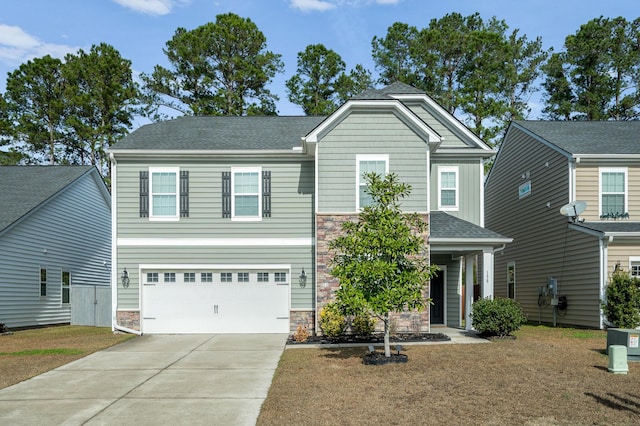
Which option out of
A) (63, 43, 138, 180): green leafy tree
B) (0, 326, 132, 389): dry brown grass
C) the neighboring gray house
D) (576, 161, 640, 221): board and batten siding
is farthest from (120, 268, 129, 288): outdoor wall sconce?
(63, 43, 138, 180): green leafy tree

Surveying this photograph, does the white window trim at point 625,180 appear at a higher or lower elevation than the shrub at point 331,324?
higher

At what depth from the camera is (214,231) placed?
18.6 m

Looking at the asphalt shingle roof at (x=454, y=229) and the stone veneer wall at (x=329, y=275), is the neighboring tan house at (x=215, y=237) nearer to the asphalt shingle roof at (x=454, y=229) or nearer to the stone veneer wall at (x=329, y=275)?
the asphalt shingle roof at (x=454, y=229)

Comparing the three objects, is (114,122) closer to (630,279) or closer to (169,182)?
(169,182)

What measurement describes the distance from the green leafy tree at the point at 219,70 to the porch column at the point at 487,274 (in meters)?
22.2

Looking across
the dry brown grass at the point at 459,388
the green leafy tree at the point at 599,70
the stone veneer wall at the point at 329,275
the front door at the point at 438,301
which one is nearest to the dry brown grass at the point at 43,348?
the dry brown grass at the point at 459,388

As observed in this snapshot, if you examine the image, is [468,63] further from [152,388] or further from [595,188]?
[152,388]

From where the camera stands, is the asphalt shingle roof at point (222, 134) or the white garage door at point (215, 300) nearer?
the white garage door at point (215, 300)

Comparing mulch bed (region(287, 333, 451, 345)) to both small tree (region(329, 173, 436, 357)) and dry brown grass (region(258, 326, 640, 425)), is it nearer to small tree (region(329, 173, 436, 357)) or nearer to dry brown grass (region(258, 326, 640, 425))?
dry brown grass (region(258, 326, 640, 425))

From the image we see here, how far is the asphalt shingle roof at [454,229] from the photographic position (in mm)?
17250

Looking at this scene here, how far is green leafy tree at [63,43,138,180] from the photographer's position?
37469 millimetres

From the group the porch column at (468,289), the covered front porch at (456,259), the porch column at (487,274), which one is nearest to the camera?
the covered front porch at (456,259)

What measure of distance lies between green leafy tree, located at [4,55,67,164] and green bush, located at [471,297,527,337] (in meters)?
31.8

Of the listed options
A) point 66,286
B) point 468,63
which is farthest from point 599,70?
point 66,286
